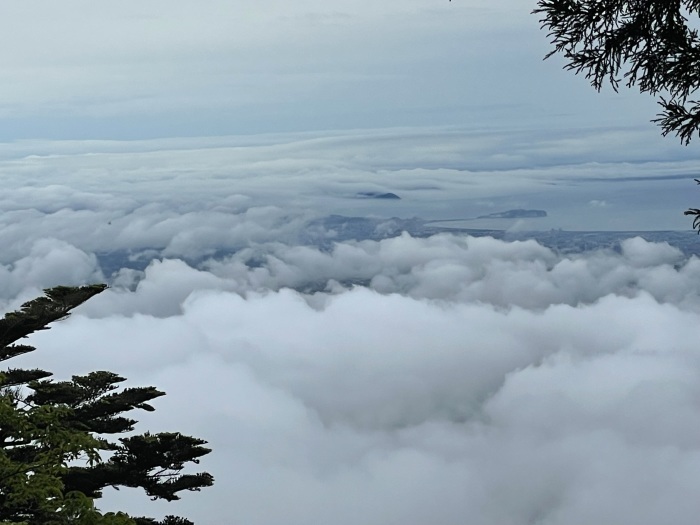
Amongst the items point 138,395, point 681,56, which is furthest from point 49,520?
point 681,56

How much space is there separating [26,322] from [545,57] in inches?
489

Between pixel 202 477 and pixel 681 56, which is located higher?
pixel 681 56

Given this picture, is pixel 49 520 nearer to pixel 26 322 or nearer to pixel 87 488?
pixel 26 322

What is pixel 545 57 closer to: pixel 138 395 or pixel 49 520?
pixel 49 520

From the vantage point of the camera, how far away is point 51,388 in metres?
19.1

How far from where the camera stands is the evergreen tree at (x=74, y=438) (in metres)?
12.5

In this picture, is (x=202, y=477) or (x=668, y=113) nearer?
(x=668, y=113)

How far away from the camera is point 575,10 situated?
1026cm

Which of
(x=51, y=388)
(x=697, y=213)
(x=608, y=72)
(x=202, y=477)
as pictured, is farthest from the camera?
(x=202, y=477)

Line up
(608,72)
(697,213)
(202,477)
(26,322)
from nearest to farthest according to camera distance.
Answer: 1. (697,213)
2. (608,72)
3. (26,322)
4. (202,477)

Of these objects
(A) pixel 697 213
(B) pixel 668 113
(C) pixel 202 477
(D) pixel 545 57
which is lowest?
(C) pixel 202 477

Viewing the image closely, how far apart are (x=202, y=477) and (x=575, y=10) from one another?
15291 millimetres

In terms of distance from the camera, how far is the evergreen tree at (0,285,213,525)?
A: 12.5 meters

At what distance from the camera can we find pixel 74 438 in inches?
496
